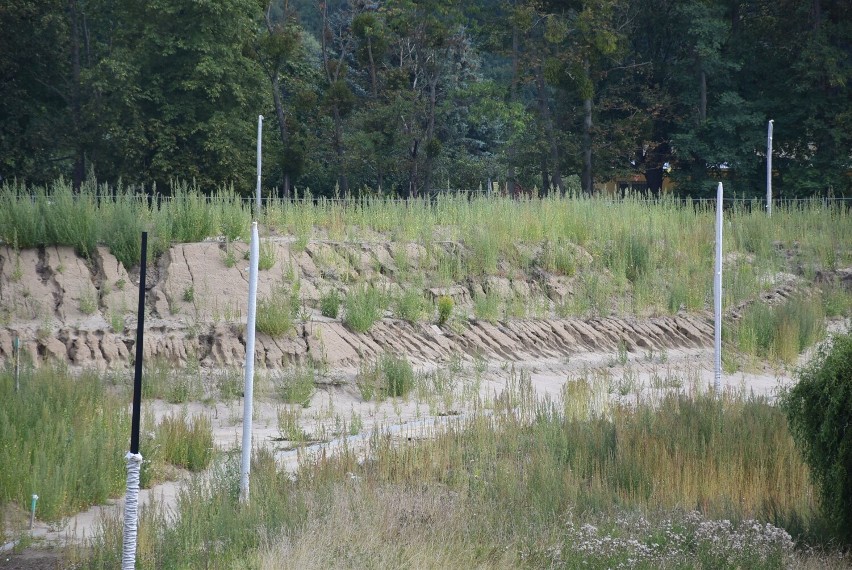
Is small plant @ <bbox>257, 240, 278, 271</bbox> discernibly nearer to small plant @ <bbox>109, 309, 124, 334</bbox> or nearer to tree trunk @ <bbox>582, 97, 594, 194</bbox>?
small plant @ <bbox>109, 309, 124, 334</bbox>

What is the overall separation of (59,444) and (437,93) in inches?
1205

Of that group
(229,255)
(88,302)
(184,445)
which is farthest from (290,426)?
(229,255)

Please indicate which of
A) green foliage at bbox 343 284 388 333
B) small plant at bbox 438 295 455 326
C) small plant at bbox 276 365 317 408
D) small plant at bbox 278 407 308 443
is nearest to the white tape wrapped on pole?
small plant at bbox 278 407 308 443

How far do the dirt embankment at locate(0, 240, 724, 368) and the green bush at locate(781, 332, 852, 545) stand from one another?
23.6 feet

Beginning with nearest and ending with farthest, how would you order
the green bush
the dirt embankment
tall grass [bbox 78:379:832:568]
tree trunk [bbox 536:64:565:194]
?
tall grass [bbox 78:379:832:568] → the green bush → the dirt embankment → tree trunk [bbox 536:64:565:194]

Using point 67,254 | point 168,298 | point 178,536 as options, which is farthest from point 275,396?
point 178,536

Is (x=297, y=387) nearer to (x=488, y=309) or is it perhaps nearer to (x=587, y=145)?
(x=488, y=309)

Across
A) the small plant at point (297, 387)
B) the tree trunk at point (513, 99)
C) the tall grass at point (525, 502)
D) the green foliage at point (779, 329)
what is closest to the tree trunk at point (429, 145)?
the tree trunk at point (513, 99)

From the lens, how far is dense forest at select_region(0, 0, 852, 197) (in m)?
30.7

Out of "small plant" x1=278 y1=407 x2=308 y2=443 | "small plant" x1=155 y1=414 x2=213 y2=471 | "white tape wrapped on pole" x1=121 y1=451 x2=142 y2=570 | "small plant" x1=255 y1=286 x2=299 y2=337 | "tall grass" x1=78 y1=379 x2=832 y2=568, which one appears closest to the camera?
"white tape wrapped on pole" x1=121 y1=451 x2=142 y2=570

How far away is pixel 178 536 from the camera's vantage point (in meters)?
6.74

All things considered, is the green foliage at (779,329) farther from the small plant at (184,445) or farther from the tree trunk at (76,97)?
the tree trunk at (76,97)

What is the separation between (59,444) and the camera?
337 inches

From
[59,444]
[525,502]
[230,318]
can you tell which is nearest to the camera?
[525,502]
